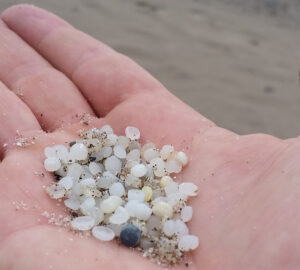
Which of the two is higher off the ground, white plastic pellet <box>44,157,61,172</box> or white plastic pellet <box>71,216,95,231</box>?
white plastic pellet <box>44,157,61,172</box>

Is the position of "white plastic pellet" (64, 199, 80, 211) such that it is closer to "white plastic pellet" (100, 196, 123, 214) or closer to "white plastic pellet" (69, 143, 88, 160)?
"white plastic pellet" (100, 196, 123, 214)

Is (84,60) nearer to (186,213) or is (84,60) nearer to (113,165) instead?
(113,165)

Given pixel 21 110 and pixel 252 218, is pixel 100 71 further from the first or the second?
pixel 252 218

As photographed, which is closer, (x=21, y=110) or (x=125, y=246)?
(x=125, y=246)

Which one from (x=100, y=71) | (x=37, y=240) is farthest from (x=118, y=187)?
(x=100, y=71)

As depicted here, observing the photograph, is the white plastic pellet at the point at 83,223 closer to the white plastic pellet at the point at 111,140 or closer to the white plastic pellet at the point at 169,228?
the white plastic pellet at the point at 169,228

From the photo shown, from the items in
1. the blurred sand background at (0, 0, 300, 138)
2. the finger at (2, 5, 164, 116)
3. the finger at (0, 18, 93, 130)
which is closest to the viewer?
the finger at (0, 18, 93, 130)

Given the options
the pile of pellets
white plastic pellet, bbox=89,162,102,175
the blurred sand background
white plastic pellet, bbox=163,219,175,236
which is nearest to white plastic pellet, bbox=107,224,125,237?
the pile of pellets
